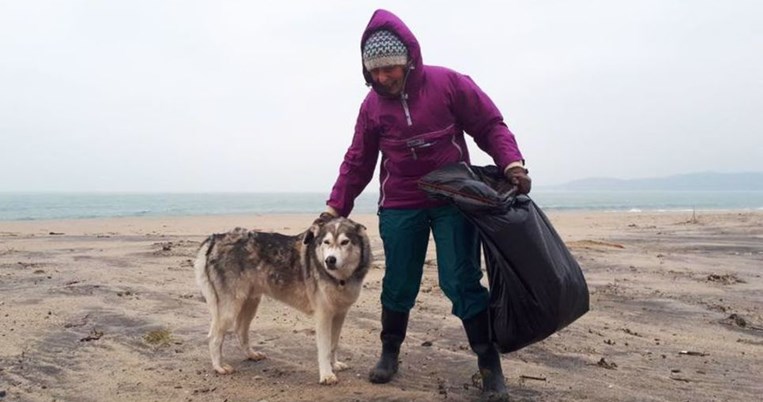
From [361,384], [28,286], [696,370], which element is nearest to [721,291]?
[696,370]

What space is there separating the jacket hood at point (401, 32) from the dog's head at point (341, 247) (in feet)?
4.00

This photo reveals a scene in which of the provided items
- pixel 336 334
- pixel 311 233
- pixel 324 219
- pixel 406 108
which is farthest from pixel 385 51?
pixel 336 334

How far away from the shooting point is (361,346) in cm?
523

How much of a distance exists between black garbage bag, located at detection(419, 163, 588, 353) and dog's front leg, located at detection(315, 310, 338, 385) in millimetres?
1365

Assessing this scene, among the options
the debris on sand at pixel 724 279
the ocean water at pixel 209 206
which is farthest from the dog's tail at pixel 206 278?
the ocean water at pixel 209 206

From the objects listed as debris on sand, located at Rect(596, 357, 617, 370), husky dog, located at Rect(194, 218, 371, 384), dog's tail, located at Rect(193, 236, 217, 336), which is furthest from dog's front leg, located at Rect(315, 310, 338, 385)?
debris on sand, located at Rect(596, 357, 617, 370)

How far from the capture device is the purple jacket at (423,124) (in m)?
3.85

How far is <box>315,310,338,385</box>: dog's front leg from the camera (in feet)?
13.8

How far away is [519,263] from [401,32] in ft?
5.71

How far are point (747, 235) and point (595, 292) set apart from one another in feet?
34.6

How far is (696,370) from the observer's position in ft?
14.6

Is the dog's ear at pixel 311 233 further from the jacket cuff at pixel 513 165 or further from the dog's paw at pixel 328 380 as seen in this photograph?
the jacket cuff at pixel 513 165

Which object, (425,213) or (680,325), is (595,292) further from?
(425,213)

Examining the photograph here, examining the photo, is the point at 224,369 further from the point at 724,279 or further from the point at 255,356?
the point at 724,279
